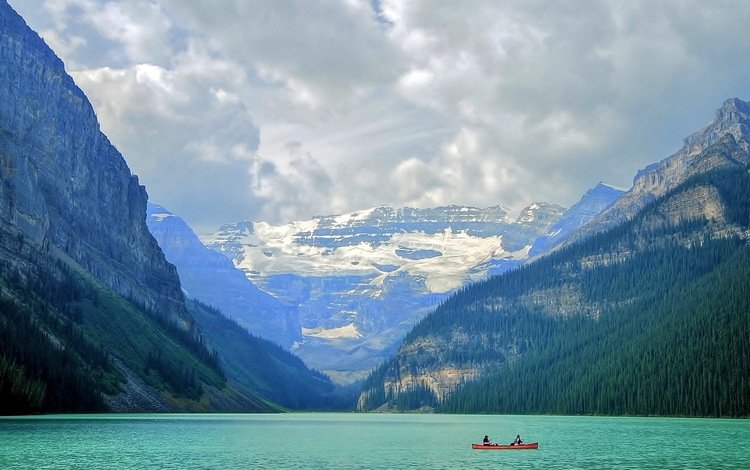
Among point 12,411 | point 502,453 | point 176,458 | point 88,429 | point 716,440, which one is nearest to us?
point 176,458

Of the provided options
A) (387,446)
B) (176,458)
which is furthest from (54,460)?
(387,446)

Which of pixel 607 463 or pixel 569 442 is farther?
pixel 569 442

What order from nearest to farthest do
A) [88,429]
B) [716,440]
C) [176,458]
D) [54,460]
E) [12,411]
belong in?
[54,460] → [176,458] → [716,440] → [88,429] → [12,411]

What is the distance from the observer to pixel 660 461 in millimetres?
100000

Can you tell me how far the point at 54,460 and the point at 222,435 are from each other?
64.3m

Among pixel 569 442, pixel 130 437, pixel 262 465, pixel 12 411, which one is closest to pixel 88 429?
pixel 130 437

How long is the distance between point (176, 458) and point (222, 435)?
181 ft

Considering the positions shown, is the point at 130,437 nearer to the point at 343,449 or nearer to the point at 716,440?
the point at 343,449

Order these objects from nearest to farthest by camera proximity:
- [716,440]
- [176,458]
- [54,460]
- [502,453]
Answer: [54,460] → [176,458] → [502,453] → [716,440]

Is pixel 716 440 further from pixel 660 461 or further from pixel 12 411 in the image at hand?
pixel 12 411

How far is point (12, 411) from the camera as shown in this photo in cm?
19825

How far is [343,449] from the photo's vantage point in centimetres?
12581

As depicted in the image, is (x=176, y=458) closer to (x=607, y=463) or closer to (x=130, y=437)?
(x=130, y=437)

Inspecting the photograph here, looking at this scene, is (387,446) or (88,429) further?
(88,429)
